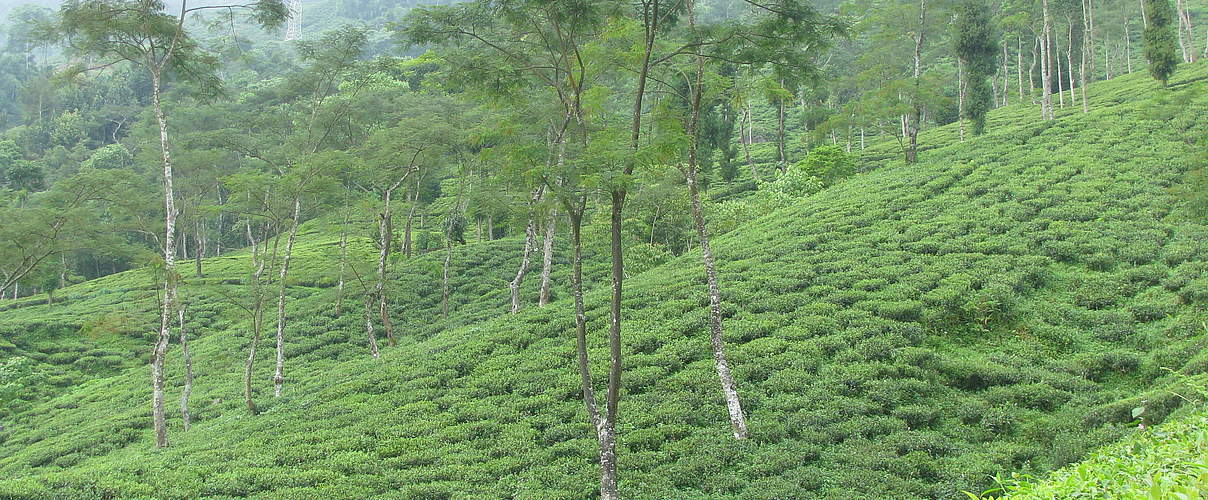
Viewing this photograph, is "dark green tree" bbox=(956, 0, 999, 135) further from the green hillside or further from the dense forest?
the green hillside

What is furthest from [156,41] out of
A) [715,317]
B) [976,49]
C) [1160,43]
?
[1160,43]

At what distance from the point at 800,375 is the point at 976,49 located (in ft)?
102

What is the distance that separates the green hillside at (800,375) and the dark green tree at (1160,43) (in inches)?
565

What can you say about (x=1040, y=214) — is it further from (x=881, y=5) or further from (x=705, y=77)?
(x=881, y=5)

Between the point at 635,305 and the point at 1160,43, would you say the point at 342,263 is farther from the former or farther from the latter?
the point at 1160,43

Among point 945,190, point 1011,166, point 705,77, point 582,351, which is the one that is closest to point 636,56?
point 705,77

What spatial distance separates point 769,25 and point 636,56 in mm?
2546

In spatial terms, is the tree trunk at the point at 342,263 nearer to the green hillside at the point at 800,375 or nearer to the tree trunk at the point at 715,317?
the green hillside at the point at 800,375

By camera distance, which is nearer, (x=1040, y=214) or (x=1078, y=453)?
(x=1078, y=453)

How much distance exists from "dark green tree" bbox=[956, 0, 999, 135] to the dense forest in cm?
16

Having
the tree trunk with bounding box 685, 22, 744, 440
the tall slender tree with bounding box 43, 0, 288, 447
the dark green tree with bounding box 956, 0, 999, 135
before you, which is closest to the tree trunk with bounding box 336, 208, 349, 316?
the tall slender tree with bounding box 43, 0, 288, 447

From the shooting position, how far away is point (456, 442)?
12.6 meters

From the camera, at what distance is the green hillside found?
10609 millimetres

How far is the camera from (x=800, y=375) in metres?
13.1
